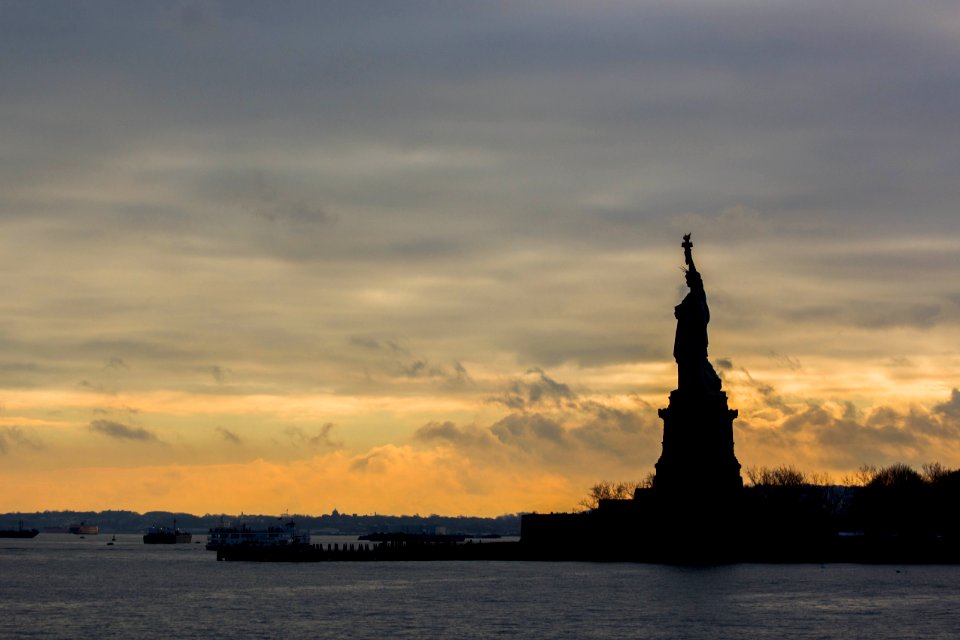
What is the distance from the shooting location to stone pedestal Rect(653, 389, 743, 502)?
4424 inches

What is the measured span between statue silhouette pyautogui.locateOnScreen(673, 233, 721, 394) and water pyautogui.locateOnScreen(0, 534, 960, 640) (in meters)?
14.6

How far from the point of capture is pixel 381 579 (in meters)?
114

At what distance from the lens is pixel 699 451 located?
11262 centimetres

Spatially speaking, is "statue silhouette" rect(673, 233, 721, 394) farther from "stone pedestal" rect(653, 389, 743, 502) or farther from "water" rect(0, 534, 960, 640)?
"water" rect(0, 534, 960, 640)

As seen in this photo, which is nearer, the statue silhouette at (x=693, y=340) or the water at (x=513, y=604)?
the water at (x=513, y=604)

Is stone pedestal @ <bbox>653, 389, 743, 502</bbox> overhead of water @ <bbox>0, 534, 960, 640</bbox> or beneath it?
overhead

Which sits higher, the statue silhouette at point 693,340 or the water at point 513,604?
the statue silhouette at point 693,340


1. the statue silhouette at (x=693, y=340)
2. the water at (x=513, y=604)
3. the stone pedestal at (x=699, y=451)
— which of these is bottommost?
the water at (x=513, y=604)

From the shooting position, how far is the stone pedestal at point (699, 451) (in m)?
112

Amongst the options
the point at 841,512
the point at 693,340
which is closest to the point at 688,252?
the point at 693,340

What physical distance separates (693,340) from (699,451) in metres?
8.89

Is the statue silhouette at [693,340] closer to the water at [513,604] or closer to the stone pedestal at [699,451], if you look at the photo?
the stone pedestal at [699,451]

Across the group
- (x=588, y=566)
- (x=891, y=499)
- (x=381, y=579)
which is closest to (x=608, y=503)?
(x=588, y=566)

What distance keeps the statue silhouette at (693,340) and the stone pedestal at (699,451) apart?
0.97m
